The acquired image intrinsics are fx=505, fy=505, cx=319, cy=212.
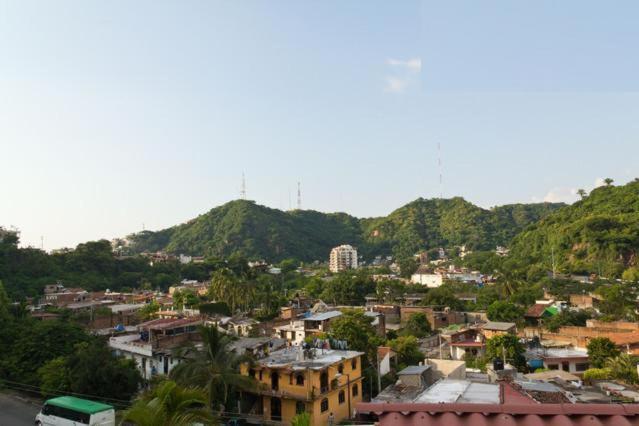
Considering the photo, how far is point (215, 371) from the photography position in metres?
17.8

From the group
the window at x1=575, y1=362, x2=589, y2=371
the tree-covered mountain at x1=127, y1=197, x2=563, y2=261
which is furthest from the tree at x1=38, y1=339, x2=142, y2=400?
the tree-covered mountain at x1=127, y1=197, x2=563, y2=261

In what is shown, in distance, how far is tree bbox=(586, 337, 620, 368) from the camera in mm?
25500

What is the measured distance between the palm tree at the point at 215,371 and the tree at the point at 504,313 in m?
26.7

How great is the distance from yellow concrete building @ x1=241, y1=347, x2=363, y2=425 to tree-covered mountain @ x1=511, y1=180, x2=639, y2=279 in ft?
163

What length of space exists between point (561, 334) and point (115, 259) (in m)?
59.6

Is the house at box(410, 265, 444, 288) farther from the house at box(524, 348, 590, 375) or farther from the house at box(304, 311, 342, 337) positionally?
the house at box(524, 348, 590, 375)

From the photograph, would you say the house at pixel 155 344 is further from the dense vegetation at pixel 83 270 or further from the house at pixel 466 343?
the dense vegetation at pixel 83 270

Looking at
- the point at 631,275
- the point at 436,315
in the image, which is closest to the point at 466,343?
the point at 436,315

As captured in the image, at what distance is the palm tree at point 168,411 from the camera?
5.97m

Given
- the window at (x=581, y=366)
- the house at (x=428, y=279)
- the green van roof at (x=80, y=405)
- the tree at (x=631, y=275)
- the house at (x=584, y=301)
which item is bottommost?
the window at (x=581, y=366)

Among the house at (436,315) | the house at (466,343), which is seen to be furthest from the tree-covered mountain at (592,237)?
the house at (466,343)

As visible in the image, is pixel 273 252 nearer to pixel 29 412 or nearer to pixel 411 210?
pixel 411 210

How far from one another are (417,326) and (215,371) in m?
24.7

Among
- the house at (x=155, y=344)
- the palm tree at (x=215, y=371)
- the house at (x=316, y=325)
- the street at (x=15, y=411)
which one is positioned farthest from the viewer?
the house at (x=316, y=325)
